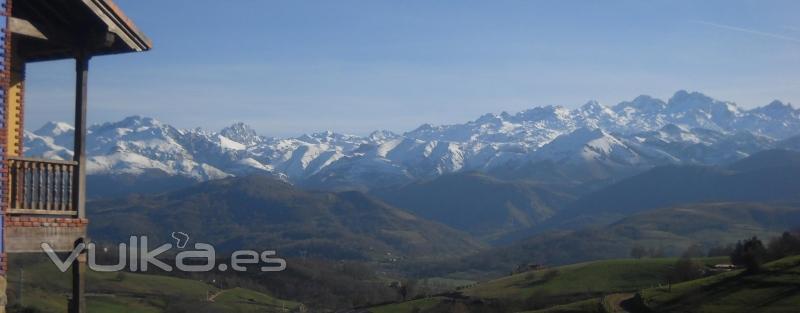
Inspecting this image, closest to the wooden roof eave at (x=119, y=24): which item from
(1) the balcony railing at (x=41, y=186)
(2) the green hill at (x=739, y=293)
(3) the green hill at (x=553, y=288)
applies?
(1) the balcony railing at (x=41, y=186)

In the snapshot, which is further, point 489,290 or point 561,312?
point 489,290

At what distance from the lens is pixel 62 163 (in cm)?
1434

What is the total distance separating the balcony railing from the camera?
1364cm

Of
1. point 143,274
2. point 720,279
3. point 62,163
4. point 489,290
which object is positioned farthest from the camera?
point 143,274

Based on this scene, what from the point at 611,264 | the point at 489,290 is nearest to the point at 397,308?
the point at 489,290

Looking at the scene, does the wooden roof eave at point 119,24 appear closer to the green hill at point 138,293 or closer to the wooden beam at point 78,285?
the wooden beam at point 78,285

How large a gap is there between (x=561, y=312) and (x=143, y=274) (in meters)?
110

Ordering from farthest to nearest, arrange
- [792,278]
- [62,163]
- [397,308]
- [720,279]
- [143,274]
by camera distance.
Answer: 1. [143,274]
2. [397,308]
3. [720,279]
4. [792,278]
5. [62,163]

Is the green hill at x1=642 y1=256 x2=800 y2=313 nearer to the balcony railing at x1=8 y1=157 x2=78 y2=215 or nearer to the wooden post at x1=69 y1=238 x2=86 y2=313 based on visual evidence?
the wooden post at x1=69 y1=238 x2=86 y2=313

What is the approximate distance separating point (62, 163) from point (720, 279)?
75.4 m

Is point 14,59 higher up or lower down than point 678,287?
higher up

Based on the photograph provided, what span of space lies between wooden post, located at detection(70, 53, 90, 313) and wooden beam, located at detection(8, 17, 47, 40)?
719 millimetres

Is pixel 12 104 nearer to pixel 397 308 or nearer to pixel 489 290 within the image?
pixel 397 308

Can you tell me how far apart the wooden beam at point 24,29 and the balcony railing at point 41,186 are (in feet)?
6.37
